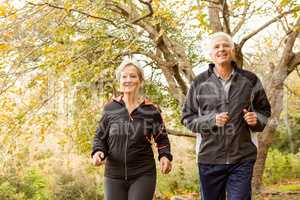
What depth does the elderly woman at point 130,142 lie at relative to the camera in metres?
3.49

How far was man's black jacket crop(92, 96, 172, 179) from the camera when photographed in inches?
138

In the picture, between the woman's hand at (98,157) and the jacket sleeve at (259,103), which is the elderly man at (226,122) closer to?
the jacket sleeve at (259,103)

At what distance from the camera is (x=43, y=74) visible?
20.6 feet

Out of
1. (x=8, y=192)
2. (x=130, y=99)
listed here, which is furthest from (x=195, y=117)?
(x=8, y=192)

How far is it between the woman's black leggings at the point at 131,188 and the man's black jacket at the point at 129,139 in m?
0.04

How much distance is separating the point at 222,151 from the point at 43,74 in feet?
11.9

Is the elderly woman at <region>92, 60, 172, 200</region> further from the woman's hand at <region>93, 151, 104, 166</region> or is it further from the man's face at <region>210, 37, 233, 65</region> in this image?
the man's face at <region>210, 37, 233, 65</region>

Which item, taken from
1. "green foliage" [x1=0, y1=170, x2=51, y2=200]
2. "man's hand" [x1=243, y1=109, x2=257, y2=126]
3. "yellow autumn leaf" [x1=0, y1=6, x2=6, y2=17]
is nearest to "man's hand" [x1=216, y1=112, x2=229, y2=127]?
"man's hand" [x1=243, y1=109, x2=257, y2=126]

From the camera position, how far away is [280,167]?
52.4 ft

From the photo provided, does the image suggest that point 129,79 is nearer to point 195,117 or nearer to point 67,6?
point 195,117

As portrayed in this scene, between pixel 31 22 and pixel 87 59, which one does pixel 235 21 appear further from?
pixel 31 22

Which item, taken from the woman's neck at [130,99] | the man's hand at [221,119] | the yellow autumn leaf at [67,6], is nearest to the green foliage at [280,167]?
the yellow autumn leaf at [67,6]

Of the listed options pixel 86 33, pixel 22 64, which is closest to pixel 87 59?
pixel 86 33

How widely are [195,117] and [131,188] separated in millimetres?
→ 765
